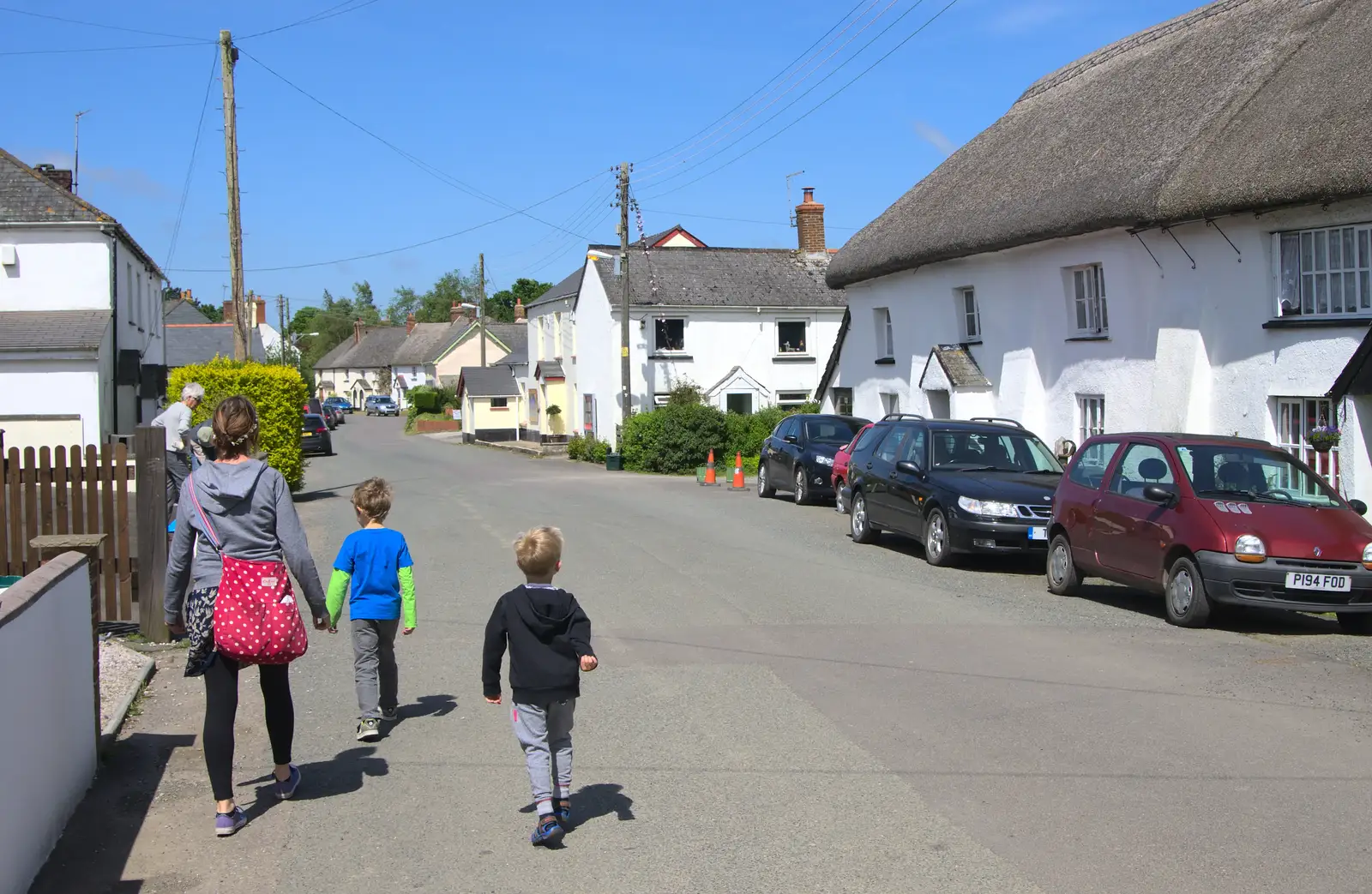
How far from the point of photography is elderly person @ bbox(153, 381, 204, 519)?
46.4ft

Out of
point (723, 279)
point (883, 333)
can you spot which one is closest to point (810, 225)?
point (723, 279)

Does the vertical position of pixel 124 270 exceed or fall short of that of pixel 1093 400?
it exceeds it

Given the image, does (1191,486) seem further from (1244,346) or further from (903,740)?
(1244,346)

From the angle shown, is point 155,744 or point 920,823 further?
point 155,744

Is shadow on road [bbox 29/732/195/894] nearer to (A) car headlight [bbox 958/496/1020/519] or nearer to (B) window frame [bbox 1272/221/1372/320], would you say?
(A) car headlight [bbox 958/496/1020/519]

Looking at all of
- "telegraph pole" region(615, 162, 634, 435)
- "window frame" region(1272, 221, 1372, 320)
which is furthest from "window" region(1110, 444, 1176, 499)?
"telegraph pole" region(615, 162, 634, 435)

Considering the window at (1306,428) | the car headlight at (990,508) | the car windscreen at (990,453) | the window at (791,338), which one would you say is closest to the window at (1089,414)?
the window at (1306,428)

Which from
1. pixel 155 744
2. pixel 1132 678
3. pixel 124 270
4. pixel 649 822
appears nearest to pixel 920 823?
pixel 649 822

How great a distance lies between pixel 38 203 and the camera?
1105 inches

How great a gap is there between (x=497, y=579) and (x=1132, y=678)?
22.6 feet

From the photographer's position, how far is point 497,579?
13.1m

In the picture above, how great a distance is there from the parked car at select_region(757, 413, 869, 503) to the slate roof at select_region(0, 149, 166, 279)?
1603 centimetres

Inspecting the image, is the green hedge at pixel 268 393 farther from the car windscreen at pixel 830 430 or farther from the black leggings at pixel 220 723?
the black leggings at pixel 220 723

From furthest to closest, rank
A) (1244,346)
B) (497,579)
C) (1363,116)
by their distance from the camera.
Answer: (1244,346)
(1363,116)
(497,579)
